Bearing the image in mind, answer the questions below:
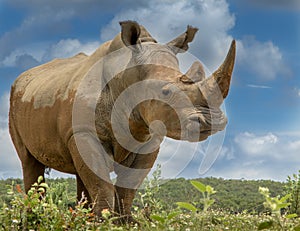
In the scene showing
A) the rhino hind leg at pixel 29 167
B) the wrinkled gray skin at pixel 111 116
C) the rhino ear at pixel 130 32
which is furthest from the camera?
the rhino hind leg at pixel 29 167

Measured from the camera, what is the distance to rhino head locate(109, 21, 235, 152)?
523 cm

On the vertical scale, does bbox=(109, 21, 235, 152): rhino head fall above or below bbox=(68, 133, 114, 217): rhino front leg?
above

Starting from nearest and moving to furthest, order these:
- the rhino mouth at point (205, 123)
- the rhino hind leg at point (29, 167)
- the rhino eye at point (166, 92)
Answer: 1. the rhino mouth at point (205, 123)
2. the rhino eye at point (166, 92)
3. the rhino hind leg at point (29, 167)

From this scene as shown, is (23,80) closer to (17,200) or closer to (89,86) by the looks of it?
(89,86)

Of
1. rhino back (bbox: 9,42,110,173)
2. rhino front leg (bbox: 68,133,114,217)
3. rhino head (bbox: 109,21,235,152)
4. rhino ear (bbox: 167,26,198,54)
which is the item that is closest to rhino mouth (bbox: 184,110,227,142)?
rhino head (bbox: 109,21,235,152)

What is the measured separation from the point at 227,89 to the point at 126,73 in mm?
1579

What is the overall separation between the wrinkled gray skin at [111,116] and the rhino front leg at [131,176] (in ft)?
0.04

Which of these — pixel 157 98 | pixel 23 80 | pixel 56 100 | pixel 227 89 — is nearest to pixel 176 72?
pixel 157 98

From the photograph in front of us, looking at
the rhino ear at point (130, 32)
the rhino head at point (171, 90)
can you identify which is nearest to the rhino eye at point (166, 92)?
the rhino head at point (171, 90)

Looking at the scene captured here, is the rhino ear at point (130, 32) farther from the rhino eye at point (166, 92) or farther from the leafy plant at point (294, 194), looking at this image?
the leafy plant at point (294, 194)

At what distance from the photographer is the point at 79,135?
6.54 m

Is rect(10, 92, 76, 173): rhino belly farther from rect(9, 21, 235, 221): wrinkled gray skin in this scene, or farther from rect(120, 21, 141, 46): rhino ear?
rect(120, 21, 141, 46): rhino ear

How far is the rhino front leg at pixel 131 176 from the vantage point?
23.7 feet

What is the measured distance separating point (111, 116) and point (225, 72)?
6.03 feet
